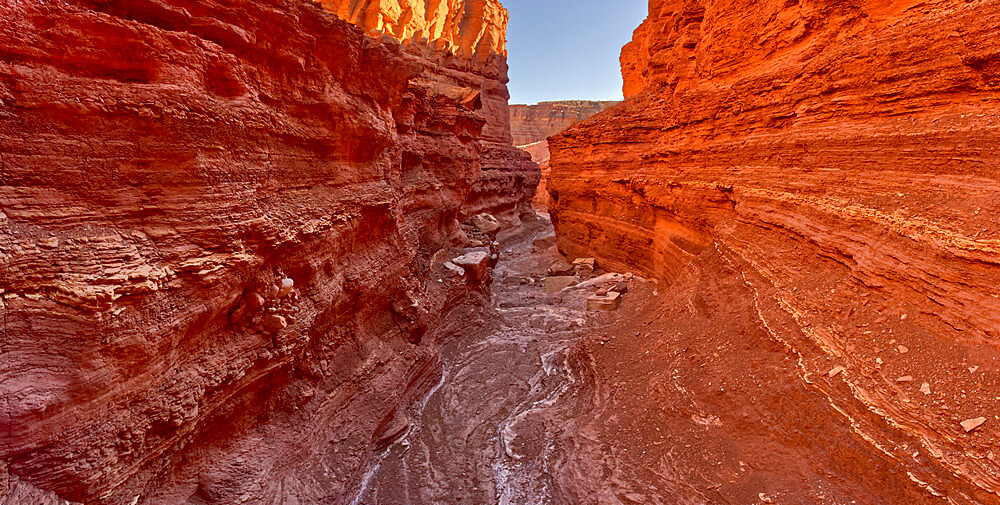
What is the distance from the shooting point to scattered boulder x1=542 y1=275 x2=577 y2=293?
13516mm

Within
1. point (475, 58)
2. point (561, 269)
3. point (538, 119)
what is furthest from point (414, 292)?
point (538, 119)

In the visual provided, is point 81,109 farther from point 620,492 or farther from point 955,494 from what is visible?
point 955,494

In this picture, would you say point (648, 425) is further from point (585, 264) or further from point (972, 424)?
point (585, 264)

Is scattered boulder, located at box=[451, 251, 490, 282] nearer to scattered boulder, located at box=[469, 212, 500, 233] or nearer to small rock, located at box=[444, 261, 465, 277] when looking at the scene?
small rock, located at box=[444, 261, 465, 277]

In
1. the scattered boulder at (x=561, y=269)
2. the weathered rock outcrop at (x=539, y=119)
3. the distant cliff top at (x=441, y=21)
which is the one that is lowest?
the scattered boulder at (x=561, y=269)

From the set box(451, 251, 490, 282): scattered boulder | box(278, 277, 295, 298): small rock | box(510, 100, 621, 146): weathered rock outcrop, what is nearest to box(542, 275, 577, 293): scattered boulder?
box(451, 251, 490, 282): scattered boulder

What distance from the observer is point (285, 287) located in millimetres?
5102

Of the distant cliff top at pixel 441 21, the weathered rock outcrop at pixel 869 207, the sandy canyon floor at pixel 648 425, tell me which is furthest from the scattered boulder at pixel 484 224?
the distant cliff top at pixel 441 21

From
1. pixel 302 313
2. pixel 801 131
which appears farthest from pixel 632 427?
pixel 801 131

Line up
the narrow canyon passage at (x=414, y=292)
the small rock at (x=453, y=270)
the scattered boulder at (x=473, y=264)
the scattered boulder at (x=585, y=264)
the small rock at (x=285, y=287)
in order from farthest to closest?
the scattered boulder at (x=585, y=264), the scattered boulder at (x=473, y=264), the small rock at (x=453, y=270), the small rock at (x=285, y=287), the narrow canyon passage at (x=414, y=292)

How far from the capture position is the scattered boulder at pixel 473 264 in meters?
10.9

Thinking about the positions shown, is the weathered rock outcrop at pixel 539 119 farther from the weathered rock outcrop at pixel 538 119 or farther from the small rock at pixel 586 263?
the small rock at pixel 586 263

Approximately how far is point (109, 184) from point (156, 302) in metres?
1.04

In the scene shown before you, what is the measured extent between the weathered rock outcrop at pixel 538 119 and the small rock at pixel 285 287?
195 ft
